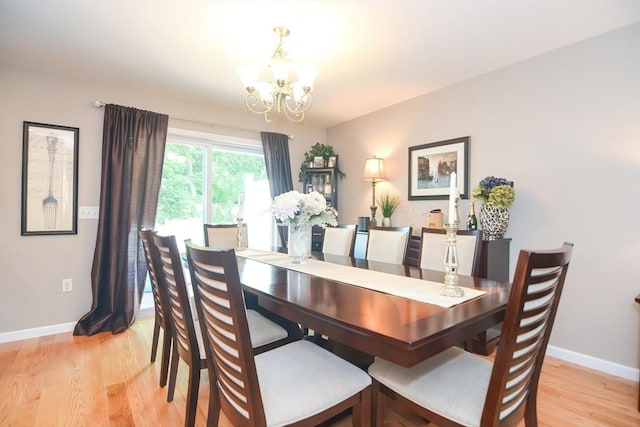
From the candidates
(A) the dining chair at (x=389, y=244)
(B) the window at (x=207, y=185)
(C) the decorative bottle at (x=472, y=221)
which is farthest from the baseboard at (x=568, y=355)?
(A) the dining chair at (x=389, y=244)

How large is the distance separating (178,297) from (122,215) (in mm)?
2112

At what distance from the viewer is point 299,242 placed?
227 cm

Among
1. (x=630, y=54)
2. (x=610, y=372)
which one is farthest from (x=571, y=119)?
(x=610, y=372)

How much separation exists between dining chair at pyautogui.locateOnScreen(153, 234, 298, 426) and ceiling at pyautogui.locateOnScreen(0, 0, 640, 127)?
1541mm

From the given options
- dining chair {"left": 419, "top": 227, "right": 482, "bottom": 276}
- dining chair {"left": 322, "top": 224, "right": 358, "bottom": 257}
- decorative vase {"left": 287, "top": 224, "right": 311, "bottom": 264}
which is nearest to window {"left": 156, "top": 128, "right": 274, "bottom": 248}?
dining chair {"left": 322, "top": 224, "right": 358, "bottom": 257}

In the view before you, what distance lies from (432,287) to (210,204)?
2.99 m

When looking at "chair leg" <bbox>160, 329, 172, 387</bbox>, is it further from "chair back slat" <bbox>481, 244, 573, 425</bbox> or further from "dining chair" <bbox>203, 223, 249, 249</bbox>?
"chair back slat" <bbox>481, 244, 573, 425</bbox>

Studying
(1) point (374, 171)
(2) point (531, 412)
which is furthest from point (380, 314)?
(1) point (374, 171)

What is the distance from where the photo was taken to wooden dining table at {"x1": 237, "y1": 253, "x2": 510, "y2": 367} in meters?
0.98

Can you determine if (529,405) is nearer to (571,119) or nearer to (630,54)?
(571,119)

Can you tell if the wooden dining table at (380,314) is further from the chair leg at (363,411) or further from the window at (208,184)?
the window at (208,184)

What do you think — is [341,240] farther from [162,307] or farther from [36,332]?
[36,332]

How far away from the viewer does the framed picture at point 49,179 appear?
286 cm

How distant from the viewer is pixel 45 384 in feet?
6.82
